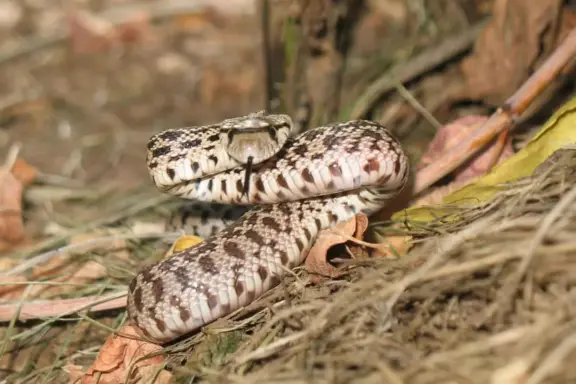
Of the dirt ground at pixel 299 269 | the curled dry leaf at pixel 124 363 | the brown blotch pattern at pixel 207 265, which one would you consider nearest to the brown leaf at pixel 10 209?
the dirt ground at pixel 299 269

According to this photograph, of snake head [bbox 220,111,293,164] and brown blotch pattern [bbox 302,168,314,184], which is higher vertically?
snake head [bbox 220,111,293,164]

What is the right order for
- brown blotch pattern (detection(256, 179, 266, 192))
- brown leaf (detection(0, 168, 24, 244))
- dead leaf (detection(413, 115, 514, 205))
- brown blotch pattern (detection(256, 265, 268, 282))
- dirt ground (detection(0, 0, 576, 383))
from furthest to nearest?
brown leaf (detection(0, 168, 24, 244)) → dead leaf (detection(413, 115, 514, 205)) → brown blotch pattern (detection(256, 179, 266, 192)) → brown blotch pattern (detection(256, 265, 268, 282)) → dirt ground (detection(0, 0, 576, 383))

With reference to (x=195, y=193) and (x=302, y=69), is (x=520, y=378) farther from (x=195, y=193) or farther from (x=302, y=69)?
(x=302, y=69)

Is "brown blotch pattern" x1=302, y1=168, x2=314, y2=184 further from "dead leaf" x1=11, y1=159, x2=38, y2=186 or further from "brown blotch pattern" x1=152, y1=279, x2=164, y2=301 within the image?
"dead leaf" x1=11, y1=159, x2=38, y2=186

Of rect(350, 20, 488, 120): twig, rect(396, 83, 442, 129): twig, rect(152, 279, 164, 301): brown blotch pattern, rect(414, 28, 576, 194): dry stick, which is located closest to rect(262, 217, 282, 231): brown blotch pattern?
rect(152, 279, 164, 301): brown blotch pattern

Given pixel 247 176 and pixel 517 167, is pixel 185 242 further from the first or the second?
pixel 517 167

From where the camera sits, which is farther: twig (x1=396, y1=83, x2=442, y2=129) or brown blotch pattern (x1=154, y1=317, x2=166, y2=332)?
twig (x1=396, y1=83, x2=442, y2=129)

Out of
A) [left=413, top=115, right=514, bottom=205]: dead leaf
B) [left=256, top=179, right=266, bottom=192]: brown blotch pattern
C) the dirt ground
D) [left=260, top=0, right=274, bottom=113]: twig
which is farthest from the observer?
[left=260, top=0, right=274, bottom=113]: twig

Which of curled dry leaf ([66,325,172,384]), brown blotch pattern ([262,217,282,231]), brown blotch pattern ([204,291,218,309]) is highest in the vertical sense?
brown blotch pattern ([262,217,282,231])
